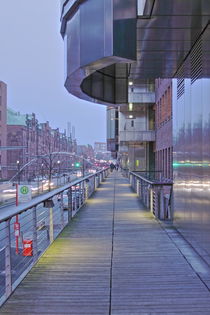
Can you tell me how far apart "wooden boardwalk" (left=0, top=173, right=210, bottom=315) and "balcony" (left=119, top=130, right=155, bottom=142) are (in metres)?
29.0

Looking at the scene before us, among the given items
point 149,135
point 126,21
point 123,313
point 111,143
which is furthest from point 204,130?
point 111,143

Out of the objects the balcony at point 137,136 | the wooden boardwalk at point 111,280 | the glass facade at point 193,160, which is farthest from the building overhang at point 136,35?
the balcony at point 137,136

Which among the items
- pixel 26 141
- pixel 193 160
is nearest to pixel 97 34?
pixel 193 160

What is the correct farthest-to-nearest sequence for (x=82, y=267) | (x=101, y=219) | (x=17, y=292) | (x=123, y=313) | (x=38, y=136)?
(x=38, y=136)
(x=101, y=219)
(x=82, y=267)
(x=17, y=292)
(x=123, y=313)

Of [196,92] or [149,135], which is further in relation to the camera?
[149,135]

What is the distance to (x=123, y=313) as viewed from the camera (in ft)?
14.3

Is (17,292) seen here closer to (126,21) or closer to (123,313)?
(123,313)

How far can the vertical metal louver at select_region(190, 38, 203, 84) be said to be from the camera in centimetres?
723

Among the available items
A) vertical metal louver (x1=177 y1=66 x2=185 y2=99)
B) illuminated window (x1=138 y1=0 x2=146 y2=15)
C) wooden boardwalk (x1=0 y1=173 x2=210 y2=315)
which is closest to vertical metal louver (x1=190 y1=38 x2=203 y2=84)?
vertical metal louver (x1=177 y1=66 x2=185 y2=99)

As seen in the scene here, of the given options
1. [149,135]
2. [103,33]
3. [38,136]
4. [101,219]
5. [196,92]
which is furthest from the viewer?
[38,136]

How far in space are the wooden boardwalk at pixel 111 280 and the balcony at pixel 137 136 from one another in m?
29.0

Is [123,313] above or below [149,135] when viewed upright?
below

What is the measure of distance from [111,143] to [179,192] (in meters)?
72.5

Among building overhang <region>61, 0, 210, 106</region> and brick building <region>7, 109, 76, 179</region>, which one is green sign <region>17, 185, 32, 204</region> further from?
brick building <region>7, 109, 76, 179</region>
